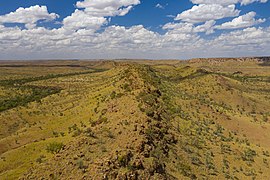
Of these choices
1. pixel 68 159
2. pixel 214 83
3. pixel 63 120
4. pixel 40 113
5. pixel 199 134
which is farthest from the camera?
pixel 214 83

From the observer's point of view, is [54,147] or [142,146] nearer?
[142,146]

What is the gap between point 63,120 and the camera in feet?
116

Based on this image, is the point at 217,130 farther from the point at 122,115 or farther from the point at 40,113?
the point at 40,113

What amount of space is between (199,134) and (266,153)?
683cm

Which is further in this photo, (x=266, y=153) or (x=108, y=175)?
(x=266, y=153)

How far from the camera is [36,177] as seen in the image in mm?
14445

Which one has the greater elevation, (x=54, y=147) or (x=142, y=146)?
(x=142, y=146)

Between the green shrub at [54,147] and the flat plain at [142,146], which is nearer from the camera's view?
the flat plain at [142,146]

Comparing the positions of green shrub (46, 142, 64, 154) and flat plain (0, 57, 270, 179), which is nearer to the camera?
flat plain (0, 57, 270, 179)

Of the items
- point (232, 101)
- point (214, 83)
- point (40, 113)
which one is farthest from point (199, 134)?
point (214, 83)

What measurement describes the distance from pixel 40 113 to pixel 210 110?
2664cm

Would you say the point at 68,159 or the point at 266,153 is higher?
the point at 68,159

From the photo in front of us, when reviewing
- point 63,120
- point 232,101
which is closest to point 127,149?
point 63,120

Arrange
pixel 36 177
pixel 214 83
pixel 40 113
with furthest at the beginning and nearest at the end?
pixel 214 83
pixel 40 113
pixel 36 177
